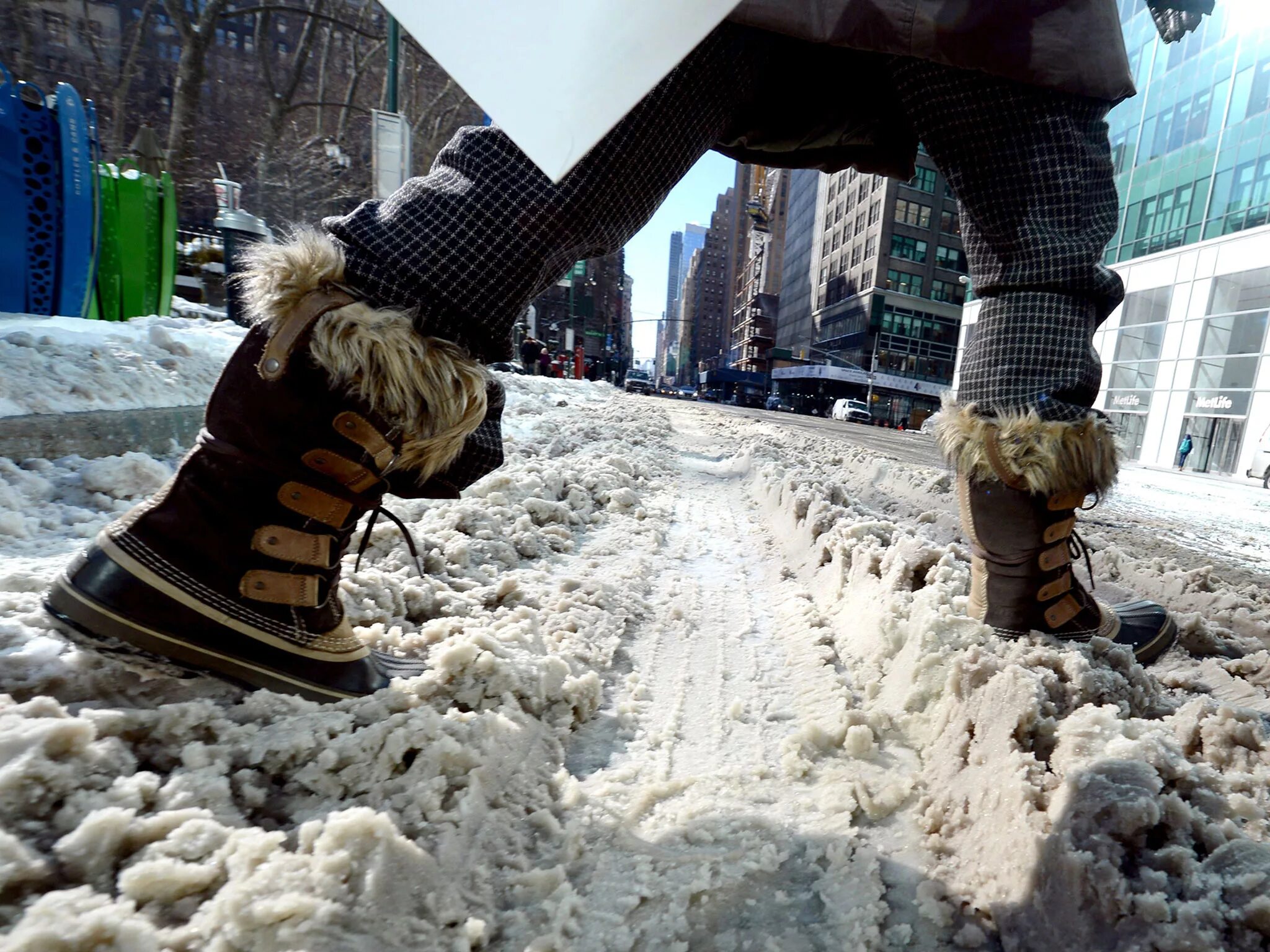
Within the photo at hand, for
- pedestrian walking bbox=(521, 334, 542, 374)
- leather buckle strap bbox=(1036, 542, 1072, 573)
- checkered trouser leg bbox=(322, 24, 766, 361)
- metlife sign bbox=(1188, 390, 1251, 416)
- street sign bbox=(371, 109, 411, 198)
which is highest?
street sign bbox=(371, 109, 411, 198)

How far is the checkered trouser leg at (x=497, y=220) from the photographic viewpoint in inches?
41.0

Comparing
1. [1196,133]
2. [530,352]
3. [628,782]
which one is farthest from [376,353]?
[1196,133]

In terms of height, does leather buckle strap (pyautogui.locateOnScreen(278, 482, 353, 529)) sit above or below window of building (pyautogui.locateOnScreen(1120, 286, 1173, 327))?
below

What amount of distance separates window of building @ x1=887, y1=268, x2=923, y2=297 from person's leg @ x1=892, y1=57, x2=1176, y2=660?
5751 centimetres

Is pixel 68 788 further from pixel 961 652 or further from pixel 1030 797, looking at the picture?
pixel 961 652

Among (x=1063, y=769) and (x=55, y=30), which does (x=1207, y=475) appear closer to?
(x=1063, y=769)

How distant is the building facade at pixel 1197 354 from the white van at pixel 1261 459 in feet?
0.33

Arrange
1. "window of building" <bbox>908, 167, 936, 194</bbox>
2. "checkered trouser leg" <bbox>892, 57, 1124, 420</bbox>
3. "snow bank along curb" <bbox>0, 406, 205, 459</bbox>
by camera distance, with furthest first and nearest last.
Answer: "window of building" <bbox>908, 167, 936, 194</bbox>
"snow bank along curb" <bbox>0, 406, 205, 459</bbox>
"checkered trouser leg" <bbox>892, 57, 1124, 420</bbox>

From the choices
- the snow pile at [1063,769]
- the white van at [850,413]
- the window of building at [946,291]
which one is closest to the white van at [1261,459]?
the white van at [850,413]

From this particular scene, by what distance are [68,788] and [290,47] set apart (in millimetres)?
39335

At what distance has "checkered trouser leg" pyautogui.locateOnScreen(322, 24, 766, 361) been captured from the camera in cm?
104

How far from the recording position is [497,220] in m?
1.05

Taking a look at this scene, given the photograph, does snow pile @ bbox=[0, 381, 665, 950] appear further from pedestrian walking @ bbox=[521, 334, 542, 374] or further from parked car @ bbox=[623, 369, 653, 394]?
parked car @ bbox=[623, 369, 653, 394]

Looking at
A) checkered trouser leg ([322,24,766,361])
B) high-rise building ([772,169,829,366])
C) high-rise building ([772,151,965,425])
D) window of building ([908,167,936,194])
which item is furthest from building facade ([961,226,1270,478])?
high-rise building ([772,169,829,366])
